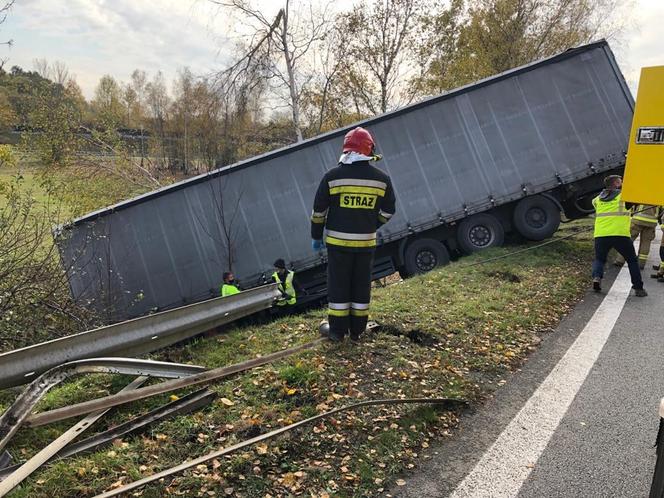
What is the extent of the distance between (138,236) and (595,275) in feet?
29.7

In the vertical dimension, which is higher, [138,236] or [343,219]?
[138,236]

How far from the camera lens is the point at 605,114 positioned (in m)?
9.62

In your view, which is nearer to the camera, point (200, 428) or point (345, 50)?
point (200, 428)

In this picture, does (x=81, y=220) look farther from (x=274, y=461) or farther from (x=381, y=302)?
(x=274, y=461)

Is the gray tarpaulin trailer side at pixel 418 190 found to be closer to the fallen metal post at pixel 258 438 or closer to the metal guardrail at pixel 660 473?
the fallen metal post at pixel 258 438

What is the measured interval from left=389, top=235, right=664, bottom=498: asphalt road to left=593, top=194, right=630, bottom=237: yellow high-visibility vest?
2270mm

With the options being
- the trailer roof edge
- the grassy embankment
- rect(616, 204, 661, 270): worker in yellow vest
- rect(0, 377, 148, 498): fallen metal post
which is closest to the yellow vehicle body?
the grassy embankment

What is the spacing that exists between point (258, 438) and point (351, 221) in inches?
78.4

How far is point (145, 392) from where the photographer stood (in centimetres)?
323

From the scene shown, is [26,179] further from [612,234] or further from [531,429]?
[612,234]

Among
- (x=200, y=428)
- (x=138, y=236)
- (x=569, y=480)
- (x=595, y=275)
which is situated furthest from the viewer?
(x=138, y=236)

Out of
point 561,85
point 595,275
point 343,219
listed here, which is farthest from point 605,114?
point 343,219

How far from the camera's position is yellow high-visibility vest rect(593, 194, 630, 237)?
6.58m

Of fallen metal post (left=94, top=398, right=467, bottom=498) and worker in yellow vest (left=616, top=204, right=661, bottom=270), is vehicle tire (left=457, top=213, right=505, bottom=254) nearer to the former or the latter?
worker in yellow vest (left=616, top=204, right=661, bottom=270)
